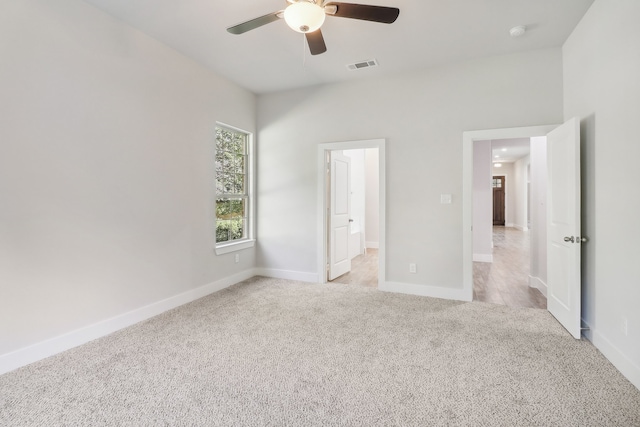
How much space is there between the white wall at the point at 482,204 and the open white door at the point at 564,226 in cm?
321

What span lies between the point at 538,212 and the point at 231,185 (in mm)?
4465

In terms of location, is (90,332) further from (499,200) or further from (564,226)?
(499,200)

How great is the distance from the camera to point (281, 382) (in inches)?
82.4

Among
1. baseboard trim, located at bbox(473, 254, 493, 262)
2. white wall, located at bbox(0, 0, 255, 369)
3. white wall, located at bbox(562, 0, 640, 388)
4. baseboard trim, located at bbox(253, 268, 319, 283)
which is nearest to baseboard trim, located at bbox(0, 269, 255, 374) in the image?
white wall, located at bbox(0, 0, 255, 369)

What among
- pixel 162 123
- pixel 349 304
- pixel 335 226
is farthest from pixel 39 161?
pixel 335 226

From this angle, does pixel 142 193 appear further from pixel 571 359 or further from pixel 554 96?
pixel 554 96

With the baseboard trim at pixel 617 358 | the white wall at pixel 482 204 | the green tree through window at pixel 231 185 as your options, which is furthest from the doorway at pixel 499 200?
the green tree through window at pixel 231 185

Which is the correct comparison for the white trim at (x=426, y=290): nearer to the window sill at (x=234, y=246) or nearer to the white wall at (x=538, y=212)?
the white wall at (x=538, y=212)

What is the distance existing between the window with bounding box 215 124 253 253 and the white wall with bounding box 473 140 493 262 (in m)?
4.68

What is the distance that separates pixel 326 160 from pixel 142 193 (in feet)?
8.11

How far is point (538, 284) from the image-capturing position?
170 inches

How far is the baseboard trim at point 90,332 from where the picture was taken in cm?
230

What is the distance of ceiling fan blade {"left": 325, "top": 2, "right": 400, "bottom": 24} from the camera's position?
2.11 meters

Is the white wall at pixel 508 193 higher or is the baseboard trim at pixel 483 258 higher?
the white wall at pixel 508 193
